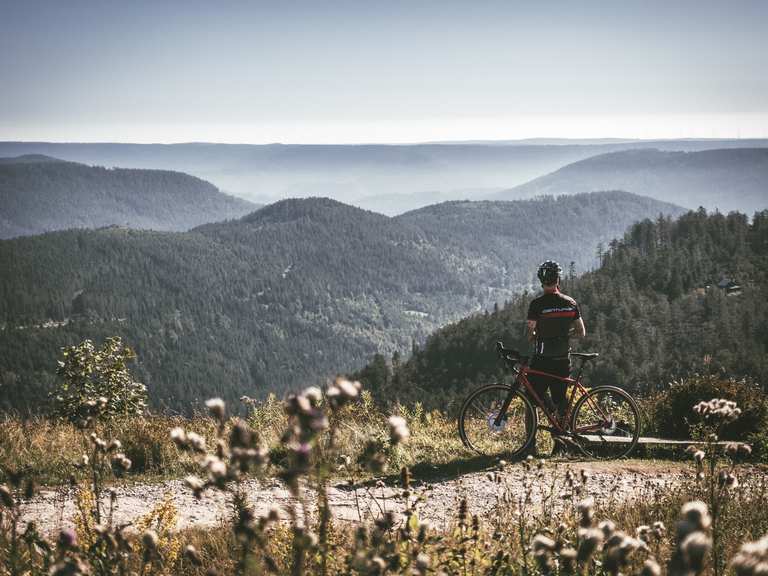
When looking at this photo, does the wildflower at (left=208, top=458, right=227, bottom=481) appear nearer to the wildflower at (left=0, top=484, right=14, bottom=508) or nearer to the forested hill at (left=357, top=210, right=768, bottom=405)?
the wildflower at (left=0, top=484, right=14, bottom=508)

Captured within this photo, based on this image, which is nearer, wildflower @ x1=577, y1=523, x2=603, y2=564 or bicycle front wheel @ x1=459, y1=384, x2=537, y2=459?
wildflower @ x1=577, y1=523, x2=603, y2=564

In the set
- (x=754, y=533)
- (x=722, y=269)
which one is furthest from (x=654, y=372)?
(x=754, y=533)

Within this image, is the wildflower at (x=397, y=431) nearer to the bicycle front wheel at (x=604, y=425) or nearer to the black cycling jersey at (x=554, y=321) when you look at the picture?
the black cycling jersey at (x=554, y=321)

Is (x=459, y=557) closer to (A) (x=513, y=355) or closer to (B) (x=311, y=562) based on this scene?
(B) (x=311, y=562)

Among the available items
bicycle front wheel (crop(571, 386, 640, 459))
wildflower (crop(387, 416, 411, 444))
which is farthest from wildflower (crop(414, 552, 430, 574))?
bicycle front wheel (crop(571, 386, 640, 459))

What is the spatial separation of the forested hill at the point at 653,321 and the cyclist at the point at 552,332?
80.9 m

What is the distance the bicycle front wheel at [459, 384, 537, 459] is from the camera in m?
8.58

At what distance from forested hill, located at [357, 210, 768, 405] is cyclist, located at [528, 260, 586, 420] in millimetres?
80877

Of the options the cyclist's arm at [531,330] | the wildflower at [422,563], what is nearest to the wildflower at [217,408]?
the wildflower at [422,563]

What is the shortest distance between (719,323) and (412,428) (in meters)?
112

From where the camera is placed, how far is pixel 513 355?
8398 millimetres

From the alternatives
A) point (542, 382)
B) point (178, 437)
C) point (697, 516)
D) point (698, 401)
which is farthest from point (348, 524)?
point (698, 401)

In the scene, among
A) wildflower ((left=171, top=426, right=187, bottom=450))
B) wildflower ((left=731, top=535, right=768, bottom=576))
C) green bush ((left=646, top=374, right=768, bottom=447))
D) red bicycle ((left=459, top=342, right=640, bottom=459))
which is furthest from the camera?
green bush ((left=646, top=374, right=768, bottom=447))

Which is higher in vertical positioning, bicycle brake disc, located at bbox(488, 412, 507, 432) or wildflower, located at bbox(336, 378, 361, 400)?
wildflower, located at bbox(336, 378, 361, 400)
